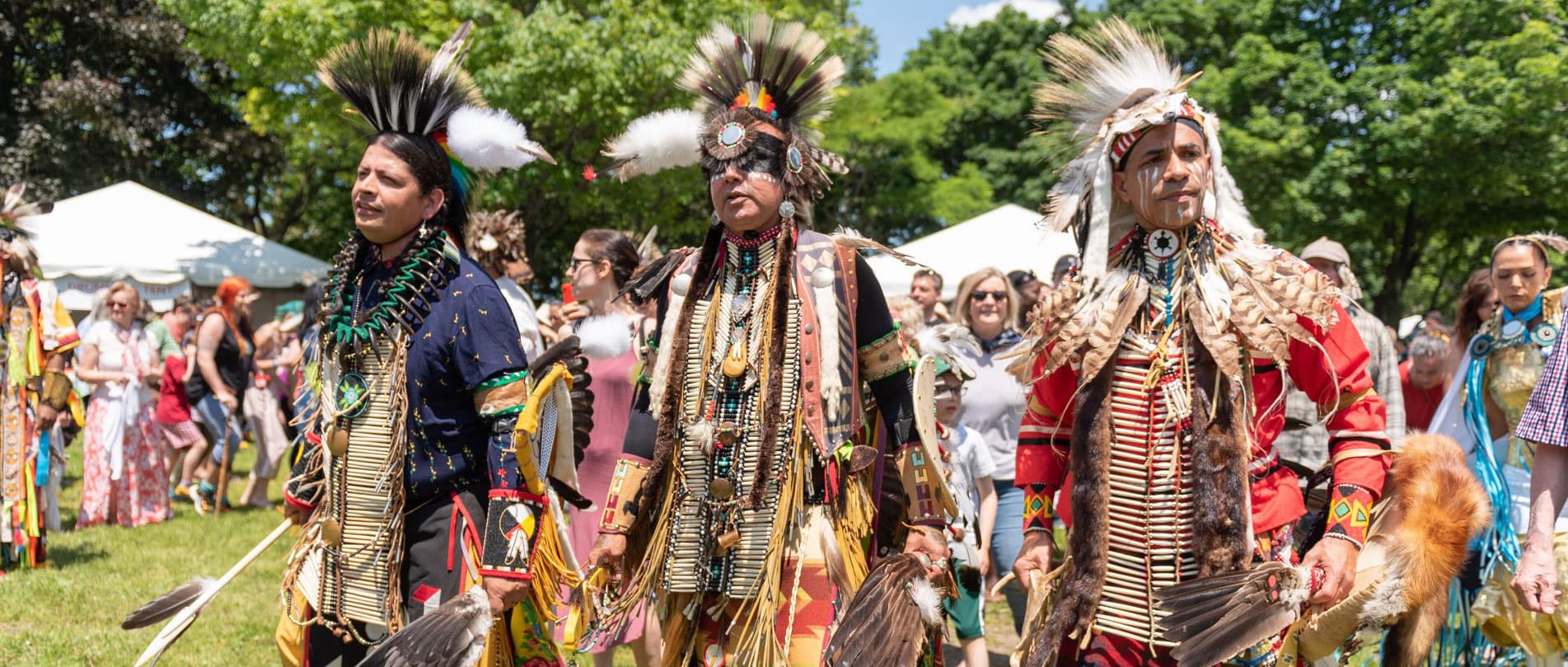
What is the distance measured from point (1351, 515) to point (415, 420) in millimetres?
2264

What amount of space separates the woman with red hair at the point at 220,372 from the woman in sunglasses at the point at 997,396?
6580mm

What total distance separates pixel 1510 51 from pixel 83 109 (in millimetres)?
26134

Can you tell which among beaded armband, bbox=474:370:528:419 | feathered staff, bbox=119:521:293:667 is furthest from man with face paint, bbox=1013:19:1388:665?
feathered staff, bbox=119:521:293:667

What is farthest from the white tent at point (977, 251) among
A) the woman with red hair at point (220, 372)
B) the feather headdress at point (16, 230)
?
the feather headdress at point (16, 230)

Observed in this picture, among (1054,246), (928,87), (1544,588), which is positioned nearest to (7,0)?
(928,87)

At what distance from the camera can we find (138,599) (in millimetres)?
6809

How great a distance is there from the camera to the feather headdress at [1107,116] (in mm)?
3016

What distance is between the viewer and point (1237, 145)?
22188 millimetres

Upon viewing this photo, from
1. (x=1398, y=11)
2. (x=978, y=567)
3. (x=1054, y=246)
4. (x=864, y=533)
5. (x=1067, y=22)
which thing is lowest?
(x=978, y=567)

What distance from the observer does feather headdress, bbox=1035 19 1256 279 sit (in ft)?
9.89

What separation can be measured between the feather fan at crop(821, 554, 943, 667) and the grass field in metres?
2.99

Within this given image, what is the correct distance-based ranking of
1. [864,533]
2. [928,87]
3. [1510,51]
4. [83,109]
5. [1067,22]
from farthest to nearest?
[1067,22] < [928,87] < [83,109] < [1510,51] < [864,533]

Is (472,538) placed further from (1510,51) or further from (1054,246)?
(1510,51)

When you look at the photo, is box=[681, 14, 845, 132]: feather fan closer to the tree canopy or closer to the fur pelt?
the fur pelt
